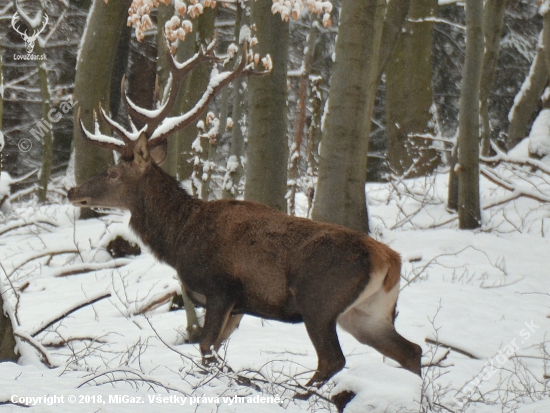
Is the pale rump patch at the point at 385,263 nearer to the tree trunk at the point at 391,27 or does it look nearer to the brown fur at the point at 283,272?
the brown fur at the point at 283,272

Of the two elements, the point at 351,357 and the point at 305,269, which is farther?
the point at 351,357

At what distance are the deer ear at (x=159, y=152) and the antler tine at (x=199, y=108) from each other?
73mm

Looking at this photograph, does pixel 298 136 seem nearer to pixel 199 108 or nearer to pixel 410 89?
pixel 199 108

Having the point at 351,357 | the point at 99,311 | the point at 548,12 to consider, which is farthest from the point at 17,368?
the point at 548,12

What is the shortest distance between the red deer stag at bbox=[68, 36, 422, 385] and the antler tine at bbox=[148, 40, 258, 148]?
0.04 feet

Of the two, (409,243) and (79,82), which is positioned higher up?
(79,82)

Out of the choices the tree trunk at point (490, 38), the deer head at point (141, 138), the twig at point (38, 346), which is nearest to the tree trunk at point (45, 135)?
the tree trunk at point (490, 38)

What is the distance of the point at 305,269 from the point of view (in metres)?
5.31

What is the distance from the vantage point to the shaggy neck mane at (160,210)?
20.4 feet

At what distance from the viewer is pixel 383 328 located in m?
5.43

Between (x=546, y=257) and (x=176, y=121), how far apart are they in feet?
17.1

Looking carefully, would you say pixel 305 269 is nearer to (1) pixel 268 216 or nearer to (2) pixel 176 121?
(1) pixel 268 216

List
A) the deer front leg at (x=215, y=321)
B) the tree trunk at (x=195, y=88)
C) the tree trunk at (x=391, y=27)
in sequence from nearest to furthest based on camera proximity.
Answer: the deer front leg at (x=215, y=321) → the tree trunk at (x=391, y=27) → the tree trunk at (x=195, y=88)

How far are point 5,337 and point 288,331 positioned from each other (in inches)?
113
